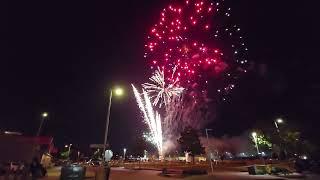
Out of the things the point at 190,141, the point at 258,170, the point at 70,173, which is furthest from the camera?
the point at 190,141

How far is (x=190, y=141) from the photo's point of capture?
8956cm

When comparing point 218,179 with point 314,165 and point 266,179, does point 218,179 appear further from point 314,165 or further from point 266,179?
point 314,165

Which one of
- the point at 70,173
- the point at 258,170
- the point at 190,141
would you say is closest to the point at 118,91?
the point at 70,173

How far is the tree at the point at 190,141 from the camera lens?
89.1 meters

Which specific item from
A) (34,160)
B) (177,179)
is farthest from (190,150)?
(34,160)

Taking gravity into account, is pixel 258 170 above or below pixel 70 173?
above

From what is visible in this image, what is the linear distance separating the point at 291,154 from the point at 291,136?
39.2ft

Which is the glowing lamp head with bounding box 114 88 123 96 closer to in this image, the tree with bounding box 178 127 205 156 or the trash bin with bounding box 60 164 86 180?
the trash bin with bounding box 60 164 86 180

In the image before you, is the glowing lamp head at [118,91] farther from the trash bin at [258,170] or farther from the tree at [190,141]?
the tree at [190,141]

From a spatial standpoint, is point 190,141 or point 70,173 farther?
point 190,141

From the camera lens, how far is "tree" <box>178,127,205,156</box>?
292 feet

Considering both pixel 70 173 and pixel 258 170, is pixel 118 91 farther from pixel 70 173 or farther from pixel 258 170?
pixel 258 170

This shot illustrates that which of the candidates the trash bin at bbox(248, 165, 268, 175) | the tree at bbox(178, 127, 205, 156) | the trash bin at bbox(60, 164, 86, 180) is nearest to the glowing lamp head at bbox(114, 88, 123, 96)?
the trash bin at bbox(60, 164, 86, 180)

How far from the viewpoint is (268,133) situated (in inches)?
3403
